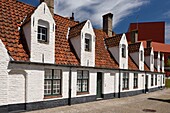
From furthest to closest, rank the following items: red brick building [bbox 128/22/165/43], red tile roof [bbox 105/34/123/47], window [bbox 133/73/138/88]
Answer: red brick building [bbox 128/22/165/43], window [bbox 133/73/138/88], red tile roof [bbox 105/34/123/47]

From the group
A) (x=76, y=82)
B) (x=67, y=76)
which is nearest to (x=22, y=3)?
(x=67, y=76)

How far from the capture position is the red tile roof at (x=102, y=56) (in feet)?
49.5

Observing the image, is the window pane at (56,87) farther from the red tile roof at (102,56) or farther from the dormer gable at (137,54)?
the dormer gable at (137,54)

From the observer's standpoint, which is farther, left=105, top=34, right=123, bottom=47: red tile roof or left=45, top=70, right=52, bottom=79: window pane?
left=105, top=34, right=123, bottom=47: red tile roof

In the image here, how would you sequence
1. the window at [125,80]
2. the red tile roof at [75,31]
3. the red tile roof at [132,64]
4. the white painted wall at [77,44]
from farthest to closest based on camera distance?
the red tile roof at [132,64]
the window at [125,80]
the red tile roof at [75,31]
the white painted wall at [77,44]

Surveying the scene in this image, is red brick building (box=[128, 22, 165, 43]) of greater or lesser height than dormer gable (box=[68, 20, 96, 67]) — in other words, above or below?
above

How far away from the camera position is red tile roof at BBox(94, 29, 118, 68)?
1509 centimetres

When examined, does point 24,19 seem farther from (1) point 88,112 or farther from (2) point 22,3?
(1) point 88,112

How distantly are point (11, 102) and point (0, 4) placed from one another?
20.6ft

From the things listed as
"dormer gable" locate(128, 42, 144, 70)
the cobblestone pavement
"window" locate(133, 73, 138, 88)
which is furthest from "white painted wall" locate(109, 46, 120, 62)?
the cobblestone pavement

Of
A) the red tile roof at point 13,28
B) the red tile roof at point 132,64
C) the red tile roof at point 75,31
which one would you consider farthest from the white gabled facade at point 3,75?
the red tile roof at point 132,64

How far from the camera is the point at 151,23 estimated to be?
55.6 meters

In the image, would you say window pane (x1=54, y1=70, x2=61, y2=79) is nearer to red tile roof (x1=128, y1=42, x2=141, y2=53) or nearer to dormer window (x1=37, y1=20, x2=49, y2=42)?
dormer window (x1=37, y1=20, x2=49, y2=42)

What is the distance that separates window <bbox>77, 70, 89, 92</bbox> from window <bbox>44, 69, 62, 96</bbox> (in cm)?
188
